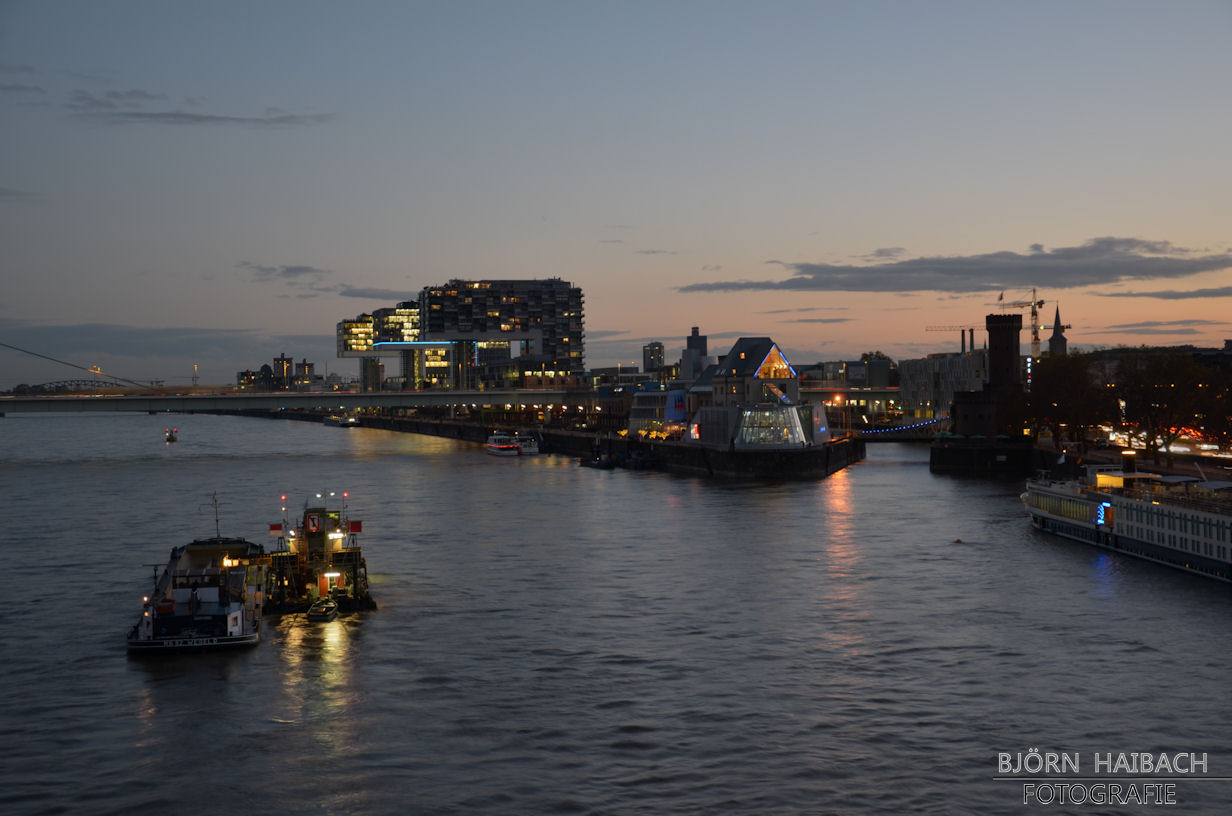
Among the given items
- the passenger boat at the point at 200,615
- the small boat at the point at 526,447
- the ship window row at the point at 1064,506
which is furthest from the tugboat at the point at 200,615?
the small boat at the point at 526,447

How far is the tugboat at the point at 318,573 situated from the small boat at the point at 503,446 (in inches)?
4701

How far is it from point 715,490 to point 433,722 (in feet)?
253

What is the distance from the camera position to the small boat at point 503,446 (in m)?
175

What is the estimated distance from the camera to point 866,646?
42094 millimetres

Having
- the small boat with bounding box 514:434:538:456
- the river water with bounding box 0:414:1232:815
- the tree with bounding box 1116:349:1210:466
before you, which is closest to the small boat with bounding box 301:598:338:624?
the river water with bounding box 0:414:1232:815

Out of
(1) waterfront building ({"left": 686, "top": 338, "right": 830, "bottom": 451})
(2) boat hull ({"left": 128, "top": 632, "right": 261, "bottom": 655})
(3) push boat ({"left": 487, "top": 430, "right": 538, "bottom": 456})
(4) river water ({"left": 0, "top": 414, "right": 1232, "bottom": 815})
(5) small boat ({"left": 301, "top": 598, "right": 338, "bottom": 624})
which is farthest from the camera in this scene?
(3) push boat ({"left": 487, "top": 430, "right": 538, "bottom": 456})

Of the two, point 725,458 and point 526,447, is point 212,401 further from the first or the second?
point 725,458

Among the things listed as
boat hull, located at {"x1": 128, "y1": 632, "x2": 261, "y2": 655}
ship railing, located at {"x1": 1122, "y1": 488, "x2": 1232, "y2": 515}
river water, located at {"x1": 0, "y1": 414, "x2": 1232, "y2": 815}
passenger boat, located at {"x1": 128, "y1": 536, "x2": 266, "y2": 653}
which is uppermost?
ship railing, located at {"x1": 1122, "y1": 488, "x2": 1232, "y2": 515}

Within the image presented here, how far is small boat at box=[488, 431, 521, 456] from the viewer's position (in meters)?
175

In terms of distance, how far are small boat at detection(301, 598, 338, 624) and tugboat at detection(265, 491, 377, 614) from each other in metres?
0.36

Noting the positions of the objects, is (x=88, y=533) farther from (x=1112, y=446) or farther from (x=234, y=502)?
(x=1112, y=446)

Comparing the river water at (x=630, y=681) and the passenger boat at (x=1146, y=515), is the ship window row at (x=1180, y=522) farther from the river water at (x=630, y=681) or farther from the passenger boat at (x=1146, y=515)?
the river water at (x=630, y=681)

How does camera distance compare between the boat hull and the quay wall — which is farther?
the quay wall

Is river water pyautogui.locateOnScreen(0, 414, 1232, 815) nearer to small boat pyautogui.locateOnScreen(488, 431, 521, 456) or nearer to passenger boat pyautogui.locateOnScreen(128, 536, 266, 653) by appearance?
passenger boat pyautogui.locateOnScreen(128, 536, 266, 653)
